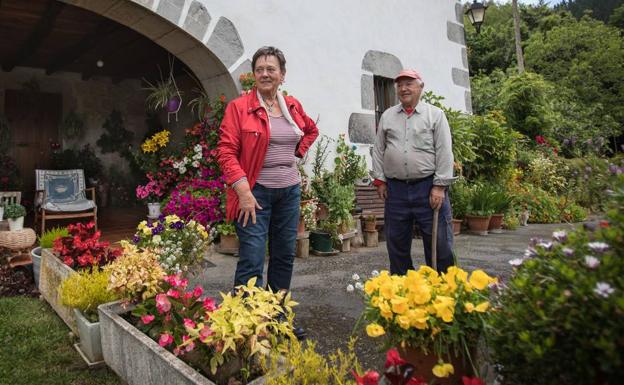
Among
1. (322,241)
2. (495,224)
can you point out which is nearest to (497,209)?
(495,224)

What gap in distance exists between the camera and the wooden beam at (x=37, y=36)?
4661mm

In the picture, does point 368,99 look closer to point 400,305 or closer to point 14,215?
point 14,215

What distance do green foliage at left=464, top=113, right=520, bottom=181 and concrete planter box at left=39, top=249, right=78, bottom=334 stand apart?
18.1ft

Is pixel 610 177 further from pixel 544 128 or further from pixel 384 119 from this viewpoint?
pixel 544 128

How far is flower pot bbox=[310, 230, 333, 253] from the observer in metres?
4.29

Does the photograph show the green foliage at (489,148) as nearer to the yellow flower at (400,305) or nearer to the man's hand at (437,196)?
the man's hand at (437,196)

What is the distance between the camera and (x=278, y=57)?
2.11 meters

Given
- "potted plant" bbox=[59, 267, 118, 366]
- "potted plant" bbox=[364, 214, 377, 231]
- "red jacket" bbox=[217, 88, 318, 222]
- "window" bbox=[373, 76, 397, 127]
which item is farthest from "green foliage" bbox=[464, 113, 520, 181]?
"potted plant" bbox=[59, 267, 118, 366]

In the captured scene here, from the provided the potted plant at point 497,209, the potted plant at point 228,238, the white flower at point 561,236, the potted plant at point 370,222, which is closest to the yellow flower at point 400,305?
the white flower at point 561,236

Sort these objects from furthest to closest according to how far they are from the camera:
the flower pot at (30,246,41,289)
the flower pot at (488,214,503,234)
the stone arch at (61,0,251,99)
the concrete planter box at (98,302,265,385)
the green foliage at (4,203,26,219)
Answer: the flower pot at (488,214,503,234) < the green foliage at (4,203,26,219) < the stone arch at (61,0,251,99) < the flower pot at (30,246,41,289) < the concrete planter box at (98,302,265,385)

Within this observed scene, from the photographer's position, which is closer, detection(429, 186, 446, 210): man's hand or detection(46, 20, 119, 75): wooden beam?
detection(429, 186, 446, 210): man's hand

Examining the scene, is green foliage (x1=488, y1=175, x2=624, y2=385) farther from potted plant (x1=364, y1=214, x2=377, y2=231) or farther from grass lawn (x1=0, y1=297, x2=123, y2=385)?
potted plant (x1=364, y1=214, x2=377, y2=231)

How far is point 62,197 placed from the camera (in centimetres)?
581

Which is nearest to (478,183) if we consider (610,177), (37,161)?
(610,177)
